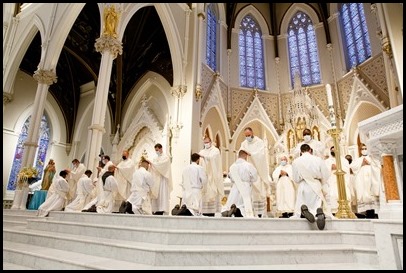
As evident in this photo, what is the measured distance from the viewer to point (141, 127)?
14156mm

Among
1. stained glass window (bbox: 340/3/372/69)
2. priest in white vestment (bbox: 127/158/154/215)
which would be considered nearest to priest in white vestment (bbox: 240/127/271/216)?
priest in white vestment (bbox: 127/158/154/215)

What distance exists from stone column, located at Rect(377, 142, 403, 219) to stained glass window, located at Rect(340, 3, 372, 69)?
11675 mm

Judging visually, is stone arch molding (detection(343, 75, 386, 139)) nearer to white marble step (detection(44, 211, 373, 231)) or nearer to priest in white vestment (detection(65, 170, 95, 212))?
white marble step (detection(44, 211, 373, 231))

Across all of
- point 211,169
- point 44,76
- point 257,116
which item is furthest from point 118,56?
point 211,169

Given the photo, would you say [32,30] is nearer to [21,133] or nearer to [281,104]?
[21,133]

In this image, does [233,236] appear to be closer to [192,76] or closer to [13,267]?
[13,267]

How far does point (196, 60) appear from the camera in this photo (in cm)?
1215

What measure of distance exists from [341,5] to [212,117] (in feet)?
32.2

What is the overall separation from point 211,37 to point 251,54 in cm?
299

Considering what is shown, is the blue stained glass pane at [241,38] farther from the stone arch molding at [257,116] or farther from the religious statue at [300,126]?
the religious statue at [300,126]

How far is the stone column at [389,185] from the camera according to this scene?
350 cm

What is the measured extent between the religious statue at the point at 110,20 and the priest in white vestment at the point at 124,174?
448cm

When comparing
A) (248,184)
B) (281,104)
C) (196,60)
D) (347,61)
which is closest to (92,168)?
(248,184)

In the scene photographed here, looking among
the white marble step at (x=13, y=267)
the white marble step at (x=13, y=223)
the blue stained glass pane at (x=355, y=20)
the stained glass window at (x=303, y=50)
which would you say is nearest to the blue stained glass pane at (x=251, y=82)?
the stained glass window at (x=303, y=50)
